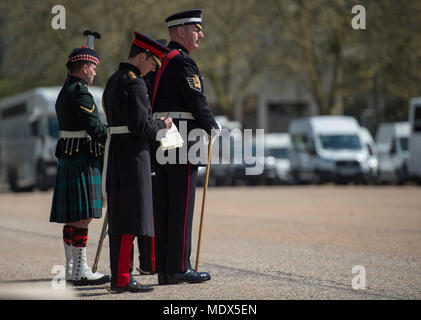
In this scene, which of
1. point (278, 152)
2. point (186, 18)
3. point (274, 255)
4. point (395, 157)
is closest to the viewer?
point (186, 18)

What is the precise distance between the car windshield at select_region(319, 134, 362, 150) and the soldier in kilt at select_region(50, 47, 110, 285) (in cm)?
2559

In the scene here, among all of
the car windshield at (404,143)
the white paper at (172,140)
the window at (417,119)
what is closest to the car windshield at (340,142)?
the window at (417,119)

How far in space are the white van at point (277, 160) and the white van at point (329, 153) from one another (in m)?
0.70

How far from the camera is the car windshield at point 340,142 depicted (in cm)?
3238

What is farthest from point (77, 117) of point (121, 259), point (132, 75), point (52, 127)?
point (52, 127)

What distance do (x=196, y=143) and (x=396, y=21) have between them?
30607 millimetres

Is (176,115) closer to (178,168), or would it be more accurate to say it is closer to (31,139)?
(178,168)

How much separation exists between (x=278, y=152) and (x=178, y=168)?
31814 mm

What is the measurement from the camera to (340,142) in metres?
32.6

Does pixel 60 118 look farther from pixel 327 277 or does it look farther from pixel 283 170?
pixel 283 170

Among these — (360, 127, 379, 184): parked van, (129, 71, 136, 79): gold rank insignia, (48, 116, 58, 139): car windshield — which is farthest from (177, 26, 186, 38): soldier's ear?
(360, 127, 379, 184): parked van

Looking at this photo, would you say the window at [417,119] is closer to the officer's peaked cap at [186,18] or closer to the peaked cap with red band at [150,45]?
the officer's peaked cap at [186,18]

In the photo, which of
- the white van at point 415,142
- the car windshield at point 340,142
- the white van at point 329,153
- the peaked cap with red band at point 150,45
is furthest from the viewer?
the car windshield at point 340,142

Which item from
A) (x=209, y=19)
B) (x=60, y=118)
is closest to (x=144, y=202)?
(x=60, y=118)
